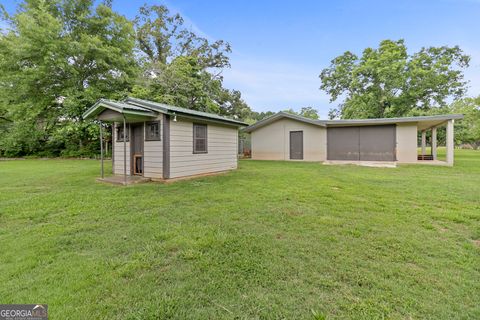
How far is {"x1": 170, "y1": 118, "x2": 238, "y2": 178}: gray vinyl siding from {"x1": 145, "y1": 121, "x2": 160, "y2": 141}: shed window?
1.54 ft

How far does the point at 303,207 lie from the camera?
4.02 meters

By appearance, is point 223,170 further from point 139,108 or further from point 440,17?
point 440,17

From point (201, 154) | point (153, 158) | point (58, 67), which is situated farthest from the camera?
point (58, 67)

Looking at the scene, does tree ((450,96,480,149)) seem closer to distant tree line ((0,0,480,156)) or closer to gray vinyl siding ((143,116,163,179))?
distant tree line ((0,0,480,156))

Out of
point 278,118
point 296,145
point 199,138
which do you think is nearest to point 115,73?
point 278,118

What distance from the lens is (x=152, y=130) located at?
6809mm

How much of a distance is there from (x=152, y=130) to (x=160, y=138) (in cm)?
49

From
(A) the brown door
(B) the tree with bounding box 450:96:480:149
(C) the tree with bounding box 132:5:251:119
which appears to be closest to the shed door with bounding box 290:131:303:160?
(C) the tree with bounding box 132:5:251:119

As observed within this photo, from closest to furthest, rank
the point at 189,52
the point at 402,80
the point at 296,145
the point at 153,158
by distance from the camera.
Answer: the point at 153,158, the point at 296,145, the point at 402,80, the point at 189,52

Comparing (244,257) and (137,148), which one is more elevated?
(137,148)

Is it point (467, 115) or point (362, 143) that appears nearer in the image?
point (362, 143)

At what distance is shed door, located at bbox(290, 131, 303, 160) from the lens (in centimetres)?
1436

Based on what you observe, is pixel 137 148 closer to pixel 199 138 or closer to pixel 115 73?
pixel 199 138

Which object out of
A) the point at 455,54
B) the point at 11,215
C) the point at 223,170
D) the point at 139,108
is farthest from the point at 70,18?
the point at 455,54
